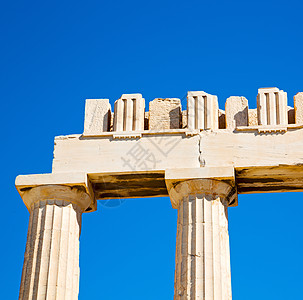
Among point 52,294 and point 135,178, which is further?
point 135,178

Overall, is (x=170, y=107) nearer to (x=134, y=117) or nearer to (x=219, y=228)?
(x=134, y=117)

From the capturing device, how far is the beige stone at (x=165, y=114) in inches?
1089

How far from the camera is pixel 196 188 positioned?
2638 centimetres

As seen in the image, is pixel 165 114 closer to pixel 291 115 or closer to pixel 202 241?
pixel 291 115

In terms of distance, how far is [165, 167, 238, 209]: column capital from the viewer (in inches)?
1037

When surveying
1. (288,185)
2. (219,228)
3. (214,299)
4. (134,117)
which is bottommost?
(214,299)

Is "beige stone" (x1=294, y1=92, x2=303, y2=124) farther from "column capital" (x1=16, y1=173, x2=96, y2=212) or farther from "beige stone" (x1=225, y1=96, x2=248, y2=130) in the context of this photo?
"column capital" (x1=16, y1=173, x2=96, y2=212)

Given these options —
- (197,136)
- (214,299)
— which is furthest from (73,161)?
(214,299)

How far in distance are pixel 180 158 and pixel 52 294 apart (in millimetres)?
4978

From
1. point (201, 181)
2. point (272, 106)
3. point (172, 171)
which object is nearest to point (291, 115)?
point (272, 106)

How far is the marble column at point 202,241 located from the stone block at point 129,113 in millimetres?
2234

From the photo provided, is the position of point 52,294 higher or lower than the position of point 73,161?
lower

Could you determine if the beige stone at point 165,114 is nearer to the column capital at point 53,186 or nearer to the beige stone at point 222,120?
the beige stone at point 222,120

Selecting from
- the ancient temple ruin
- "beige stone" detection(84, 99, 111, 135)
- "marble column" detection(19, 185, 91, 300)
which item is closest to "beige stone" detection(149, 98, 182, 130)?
the ancient temple ruin
